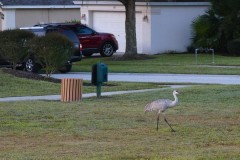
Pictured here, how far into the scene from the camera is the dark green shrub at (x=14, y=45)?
91.9ft

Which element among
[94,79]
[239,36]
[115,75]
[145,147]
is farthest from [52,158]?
[239,36]

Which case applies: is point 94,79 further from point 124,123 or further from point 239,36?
point 239,36

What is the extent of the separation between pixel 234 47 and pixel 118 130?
27.6m

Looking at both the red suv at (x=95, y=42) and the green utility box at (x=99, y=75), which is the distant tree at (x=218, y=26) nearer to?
the red suv at (x=95, y=42)

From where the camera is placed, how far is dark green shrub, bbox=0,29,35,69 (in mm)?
28016

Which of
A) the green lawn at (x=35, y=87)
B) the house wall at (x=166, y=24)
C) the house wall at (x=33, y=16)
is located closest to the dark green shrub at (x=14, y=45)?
the green lawn at (x=35, y=87)

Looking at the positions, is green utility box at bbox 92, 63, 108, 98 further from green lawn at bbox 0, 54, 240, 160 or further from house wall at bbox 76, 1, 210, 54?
house wall at bbox 76, 1, 210, 54

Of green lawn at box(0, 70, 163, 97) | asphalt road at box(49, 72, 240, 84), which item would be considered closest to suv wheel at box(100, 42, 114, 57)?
asphalt road at box(49, 72, 240, 84)

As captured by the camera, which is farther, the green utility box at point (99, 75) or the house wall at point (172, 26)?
the house wall at point (172, 26)

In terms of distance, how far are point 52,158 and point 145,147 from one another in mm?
1748

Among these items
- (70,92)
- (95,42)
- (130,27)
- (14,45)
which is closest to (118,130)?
(70,92)

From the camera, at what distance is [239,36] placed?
141ft

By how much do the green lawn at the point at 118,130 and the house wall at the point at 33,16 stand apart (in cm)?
3310

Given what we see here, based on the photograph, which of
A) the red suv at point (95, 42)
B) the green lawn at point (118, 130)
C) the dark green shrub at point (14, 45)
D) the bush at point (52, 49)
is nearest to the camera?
the green lawn at point (118, 130)
